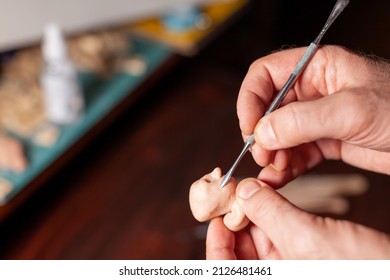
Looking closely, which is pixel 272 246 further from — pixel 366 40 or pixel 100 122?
pixel 100 122

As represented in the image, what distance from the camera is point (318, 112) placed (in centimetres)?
46

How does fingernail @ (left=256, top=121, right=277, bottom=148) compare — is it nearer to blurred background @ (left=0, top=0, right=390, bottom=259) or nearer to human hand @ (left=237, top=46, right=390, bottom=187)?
human hand @ (left=237, top=46, right=390, bottom=187)

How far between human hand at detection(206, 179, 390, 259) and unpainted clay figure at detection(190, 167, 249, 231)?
21 mm

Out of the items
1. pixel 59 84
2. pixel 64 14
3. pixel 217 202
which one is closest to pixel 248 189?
pixel 217 202

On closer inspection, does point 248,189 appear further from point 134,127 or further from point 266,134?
point 134,127

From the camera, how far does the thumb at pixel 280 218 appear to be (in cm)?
47

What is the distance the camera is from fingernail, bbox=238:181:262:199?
53 cm

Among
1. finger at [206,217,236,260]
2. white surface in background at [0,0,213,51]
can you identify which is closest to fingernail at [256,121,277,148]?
finger at [206,217,236,260]

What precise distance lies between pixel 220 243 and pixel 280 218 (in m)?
0.10

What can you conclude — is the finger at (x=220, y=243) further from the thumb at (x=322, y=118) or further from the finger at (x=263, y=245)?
the thumb at (x=322, y=118)

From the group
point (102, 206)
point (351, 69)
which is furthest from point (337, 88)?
point (102, 206)

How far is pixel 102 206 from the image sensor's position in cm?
89

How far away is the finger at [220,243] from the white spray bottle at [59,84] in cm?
46
